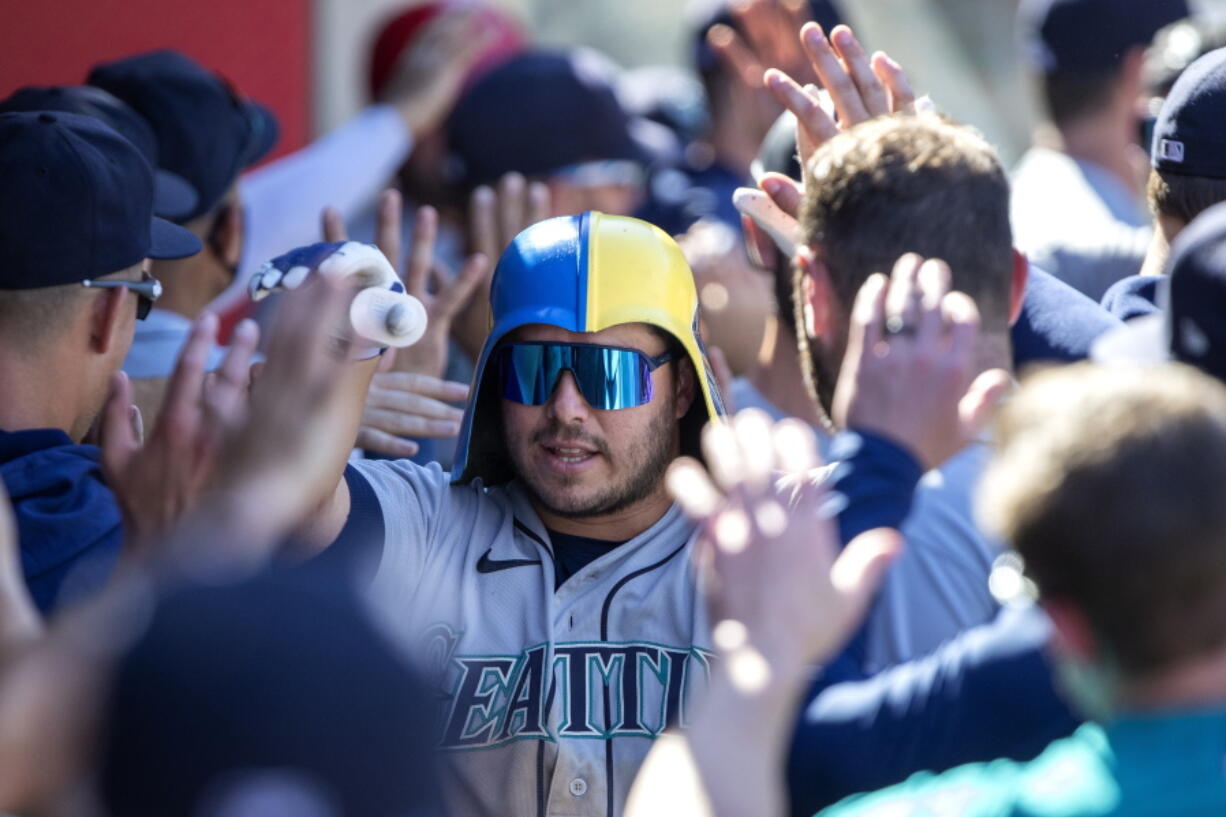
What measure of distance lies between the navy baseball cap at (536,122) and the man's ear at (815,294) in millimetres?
2359

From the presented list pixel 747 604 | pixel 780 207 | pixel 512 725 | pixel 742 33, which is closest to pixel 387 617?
pixel 747 604

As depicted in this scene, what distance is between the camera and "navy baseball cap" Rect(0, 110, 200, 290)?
2.60m

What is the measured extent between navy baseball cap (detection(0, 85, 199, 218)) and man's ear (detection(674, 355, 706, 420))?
122 cm

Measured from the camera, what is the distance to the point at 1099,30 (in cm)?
457

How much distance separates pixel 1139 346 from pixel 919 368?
42cm

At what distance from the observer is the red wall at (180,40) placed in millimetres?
4660

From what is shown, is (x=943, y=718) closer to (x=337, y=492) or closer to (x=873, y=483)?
(x=873, y=483)

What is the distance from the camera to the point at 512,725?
8.60 ft

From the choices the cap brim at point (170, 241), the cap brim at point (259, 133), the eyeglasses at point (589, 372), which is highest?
the cap brim at point (259, 133)

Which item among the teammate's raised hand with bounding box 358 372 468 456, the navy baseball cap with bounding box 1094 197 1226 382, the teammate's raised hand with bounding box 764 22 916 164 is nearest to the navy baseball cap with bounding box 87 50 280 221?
the teammate's raised hand with bounding box 358 372 468 456

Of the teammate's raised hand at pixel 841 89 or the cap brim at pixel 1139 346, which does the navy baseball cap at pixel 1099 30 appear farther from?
the cap brim at pixel 1139 346

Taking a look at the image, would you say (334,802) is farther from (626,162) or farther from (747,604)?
(626,162)

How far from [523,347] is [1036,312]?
3.25ft

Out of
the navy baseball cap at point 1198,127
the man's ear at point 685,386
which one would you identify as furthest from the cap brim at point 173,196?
the navy baseball cap at point 1198,127
